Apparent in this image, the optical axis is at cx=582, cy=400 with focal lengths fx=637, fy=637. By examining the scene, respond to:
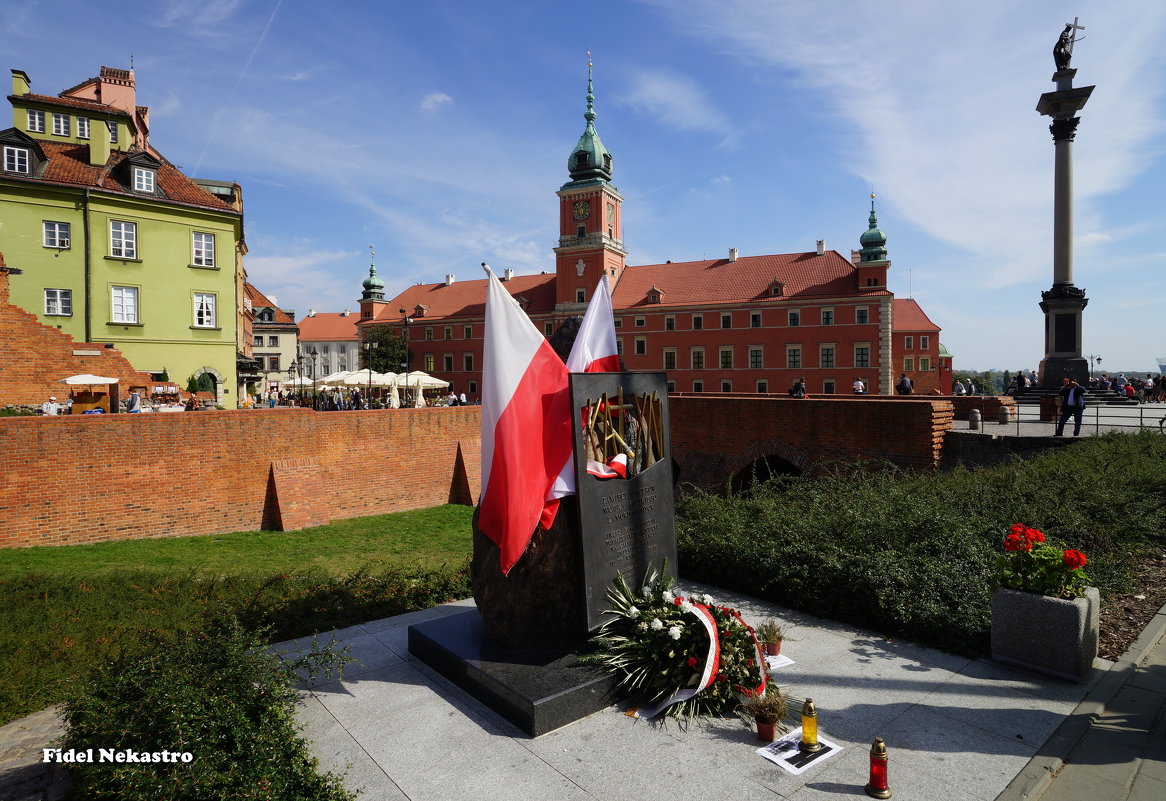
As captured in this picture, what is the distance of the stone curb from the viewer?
3.98 meters

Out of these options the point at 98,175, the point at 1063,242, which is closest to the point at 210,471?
the point at 98,175

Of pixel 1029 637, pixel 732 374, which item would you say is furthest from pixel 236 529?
pixel 732 374

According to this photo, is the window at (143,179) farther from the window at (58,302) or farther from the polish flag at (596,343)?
the polish flag at (596,343)

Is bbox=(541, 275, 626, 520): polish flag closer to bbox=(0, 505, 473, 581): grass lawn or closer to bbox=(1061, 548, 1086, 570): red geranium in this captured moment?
bbox=(1061, 548, 1086, 570): red geranium

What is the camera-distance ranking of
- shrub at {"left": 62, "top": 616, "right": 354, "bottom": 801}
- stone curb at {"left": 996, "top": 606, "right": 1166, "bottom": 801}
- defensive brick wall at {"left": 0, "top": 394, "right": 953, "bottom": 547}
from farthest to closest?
1. defensive brick wall at {"left": 0, "top": 394, "right": 953, "bottom": 547}
2. stone curb at {"left": 996, "top": 606, "right": 1166, "bottom": 801}
3. shrub at {"left": 62, "top": 616, "right": 354, "bottom": 801}

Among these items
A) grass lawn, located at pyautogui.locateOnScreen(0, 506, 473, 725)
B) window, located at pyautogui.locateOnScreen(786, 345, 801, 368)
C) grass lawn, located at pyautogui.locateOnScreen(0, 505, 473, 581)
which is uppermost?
window, located at pyautogui.locateOnScreen(786, 345, 801, 368)

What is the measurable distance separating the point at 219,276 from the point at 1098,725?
1106 inches

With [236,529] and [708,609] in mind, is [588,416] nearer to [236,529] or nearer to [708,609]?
[708,609]

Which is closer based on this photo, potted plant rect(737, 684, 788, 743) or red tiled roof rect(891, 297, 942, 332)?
potted plant rect(737, 684, 788, 743)

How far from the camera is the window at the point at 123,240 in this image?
2291 cm

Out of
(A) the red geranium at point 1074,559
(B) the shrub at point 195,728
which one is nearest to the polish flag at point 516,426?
(B) the shrub at point 195,728

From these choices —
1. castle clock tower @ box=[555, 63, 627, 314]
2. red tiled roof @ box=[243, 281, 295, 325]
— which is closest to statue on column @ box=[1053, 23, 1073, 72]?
castle clock tower @ box=[555, 63, 627, 314]

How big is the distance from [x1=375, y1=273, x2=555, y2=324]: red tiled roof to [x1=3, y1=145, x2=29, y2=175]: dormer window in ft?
133

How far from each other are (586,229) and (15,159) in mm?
43098
